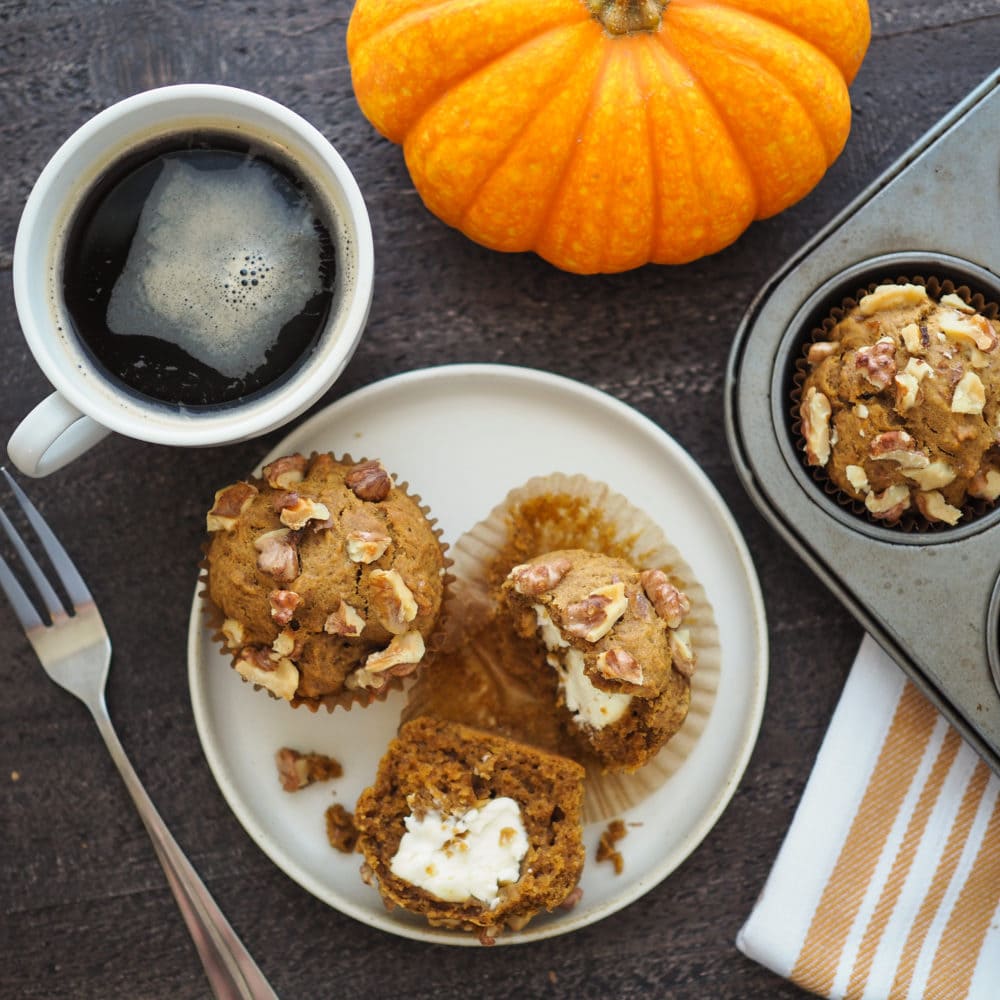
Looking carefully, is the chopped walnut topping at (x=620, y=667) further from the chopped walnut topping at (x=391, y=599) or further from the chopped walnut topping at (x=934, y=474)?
the chopped walnut topping at (x=934, y=474)

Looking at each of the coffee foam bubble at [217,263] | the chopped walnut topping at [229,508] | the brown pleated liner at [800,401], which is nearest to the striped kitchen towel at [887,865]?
the brown pleated liner at [800,401]

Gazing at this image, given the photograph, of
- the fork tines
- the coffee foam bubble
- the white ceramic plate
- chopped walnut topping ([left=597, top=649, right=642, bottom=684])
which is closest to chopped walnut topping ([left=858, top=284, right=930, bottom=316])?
the white ceramic plate

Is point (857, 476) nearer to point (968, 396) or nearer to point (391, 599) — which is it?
point (968, 396)

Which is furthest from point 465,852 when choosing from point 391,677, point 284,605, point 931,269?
point 931,269

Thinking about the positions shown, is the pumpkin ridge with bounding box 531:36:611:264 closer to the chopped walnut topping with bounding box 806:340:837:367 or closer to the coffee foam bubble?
the coffee foam bubble

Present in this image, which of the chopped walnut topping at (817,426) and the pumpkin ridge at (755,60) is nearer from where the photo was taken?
the pumpkin ridge at (755,60)

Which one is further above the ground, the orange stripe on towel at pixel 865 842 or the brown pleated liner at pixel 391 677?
the brown pleated liner at pixel 391 677

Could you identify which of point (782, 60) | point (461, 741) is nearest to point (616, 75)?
point (782, 60)

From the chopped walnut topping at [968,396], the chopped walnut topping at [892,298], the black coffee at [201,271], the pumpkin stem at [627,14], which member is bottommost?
the chopped walnut topping at [968,396]

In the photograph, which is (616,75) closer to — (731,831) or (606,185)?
(606,185)
